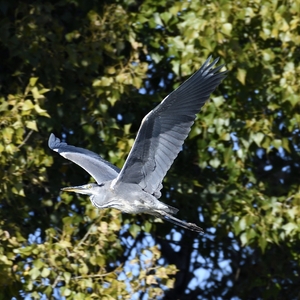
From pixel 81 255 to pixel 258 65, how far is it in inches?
71.6

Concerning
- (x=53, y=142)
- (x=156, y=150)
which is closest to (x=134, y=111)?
(x=53, y=142)

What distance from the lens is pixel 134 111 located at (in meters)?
6.56

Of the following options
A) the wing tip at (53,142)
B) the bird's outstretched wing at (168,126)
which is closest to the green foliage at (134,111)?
the wing tip at (53,142)

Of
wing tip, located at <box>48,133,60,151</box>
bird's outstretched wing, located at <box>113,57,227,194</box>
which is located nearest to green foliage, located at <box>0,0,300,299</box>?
wing tip, located at <box>48,133,60,151</box>

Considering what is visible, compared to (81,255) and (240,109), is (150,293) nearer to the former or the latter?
(81,255)

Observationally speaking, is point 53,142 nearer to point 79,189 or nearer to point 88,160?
A: point 88,160

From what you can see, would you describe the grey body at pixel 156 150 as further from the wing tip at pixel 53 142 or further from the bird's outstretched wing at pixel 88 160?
the wing tip at pixel 53 142

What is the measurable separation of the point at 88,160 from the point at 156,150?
718 mm

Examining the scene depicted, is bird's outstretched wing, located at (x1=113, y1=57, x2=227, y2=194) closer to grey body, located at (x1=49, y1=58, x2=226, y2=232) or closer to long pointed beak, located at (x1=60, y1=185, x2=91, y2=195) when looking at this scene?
grey body, located at (x1=49, y1=58, x2=226, y2=232)

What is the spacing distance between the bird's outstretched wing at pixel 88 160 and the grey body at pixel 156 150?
0.20m

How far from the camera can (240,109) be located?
20.8 ft

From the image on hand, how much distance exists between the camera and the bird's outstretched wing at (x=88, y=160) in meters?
5.70

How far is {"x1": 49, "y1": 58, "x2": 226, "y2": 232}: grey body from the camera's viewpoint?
511 centimetres

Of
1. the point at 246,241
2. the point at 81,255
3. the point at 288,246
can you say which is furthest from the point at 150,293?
the point at 288,246
